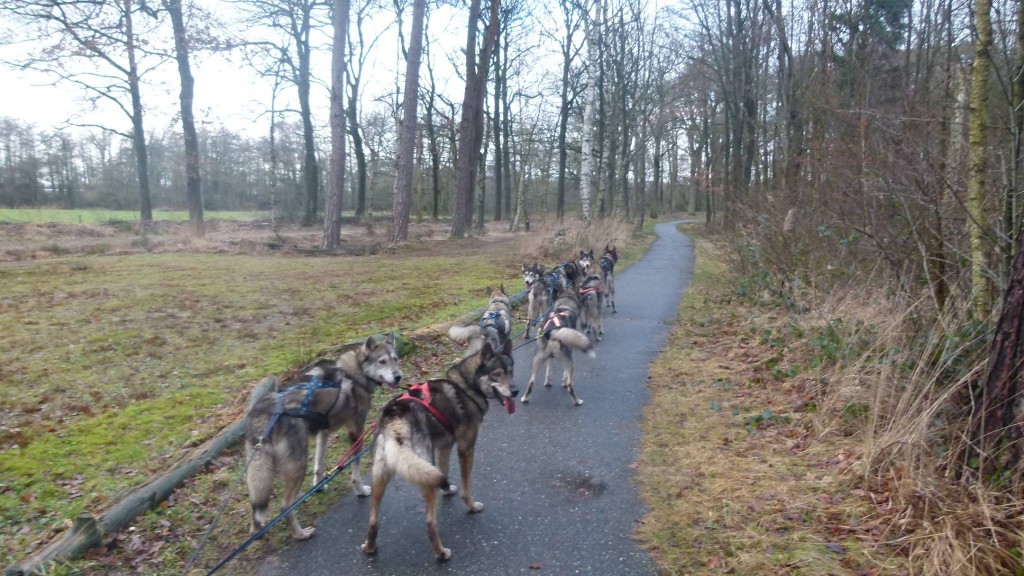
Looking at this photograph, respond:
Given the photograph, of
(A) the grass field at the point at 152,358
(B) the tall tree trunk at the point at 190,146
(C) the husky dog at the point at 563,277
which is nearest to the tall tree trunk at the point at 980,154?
(A) the grass field at the point at 152,358

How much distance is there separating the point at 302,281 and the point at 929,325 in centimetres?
1279

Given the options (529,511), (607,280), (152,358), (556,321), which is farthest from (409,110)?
(529,511)

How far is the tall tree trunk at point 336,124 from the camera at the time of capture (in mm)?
20078

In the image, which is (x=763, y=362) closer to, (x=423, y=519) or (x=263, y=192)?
(x=423, y=519)

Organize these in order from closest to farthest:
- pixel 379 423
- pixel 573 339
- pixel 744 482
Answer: pixel 379 423 < pixel 744 482 < pixel 573 339

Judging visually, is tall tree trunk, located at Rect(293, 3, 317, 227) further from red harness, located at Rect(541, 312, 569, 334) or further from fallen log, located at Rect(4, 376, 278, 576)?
fallen log, located at Rect(4, 376, 278, 576)

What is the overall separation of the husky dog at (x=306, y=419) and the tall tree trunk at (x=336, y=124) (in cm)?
1646

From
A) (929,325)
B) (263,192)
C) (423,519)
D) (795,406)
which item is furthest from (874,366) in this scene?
(263,192)

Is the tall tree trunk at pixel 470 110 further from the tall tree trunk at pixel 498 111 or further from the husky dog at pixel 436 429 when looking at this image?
the husky dog at pixel 436 429

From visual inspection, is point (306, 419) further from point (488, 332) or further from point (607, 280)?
point (607, 280)

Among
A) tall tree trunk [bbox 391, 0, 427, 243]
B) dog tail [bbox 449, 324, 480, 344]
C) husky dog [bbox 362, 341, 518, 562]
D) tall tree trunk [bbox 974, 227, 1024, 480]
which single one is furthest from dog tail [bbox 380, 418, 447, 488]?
tall tree trunk [bbox 391, 0, 427, 243]

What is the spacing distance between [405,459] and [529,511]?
127 cm

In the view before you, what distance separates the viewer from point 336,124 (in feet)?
66.8

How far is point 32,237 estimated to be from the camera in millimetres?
22781
